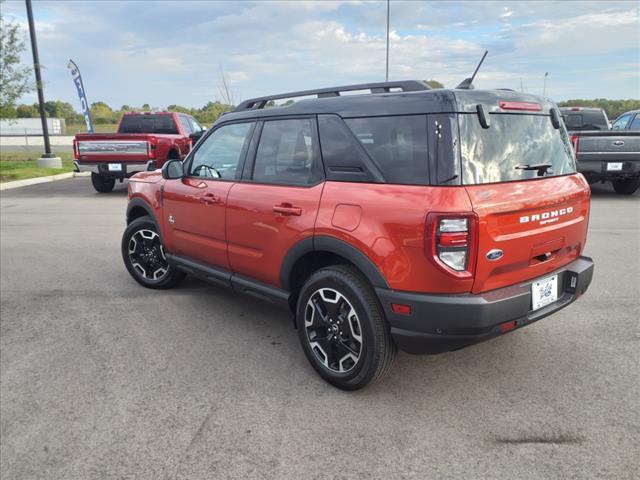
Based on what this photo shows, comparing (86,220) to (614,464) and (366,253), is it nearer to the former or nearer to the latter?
(366,253)

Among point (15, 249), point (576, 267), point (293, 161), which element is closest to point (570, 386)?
point (576, 267)

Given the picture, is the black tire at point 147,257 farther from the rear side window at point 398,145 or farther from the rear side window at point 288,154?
the rear side window at point 398,145

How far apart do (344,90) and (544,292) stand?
1824 millimetres

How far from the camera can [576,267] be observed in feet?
10.9

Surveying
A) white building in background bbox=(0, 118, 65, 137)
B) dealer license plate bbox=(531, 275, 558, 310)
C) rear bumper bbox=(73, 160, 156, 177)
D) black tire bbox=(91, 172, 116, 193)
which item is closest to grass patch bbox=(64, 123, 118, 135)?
white building in background bbox=(0, 118, 65, 137)

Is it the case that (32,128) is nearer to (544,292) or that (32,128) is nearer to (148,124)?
(148,124)

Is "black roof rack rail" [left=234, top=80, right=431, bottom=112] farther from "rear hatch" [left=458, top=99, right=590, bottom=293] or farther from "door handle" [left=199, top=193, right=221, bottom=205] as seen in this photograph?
"door handle" [left=199, top=193, right=221, bottom=205]

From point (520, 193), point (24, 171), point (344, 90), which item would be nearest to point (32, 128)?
point (24, 171)

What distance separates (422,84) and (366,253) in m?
1.08

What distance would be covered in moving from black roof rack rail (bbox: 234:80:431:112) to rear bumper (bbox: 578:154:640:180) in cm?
793

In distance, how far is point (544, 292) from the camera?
3.04 m

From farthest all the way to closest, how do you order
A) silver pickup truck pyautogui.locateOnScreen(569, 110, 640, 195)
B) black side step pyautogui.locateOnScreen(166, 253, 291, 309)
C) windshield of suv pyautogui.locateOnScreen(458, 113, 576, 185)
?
silver pickup truck pyautogui.locateOnScreen(569, 110, 640, 195) → black side step pyautogui.locateOnScreen(166, 253, 291, 309) → windshield of suv pyautogui.locateOnScreen(458, 113, 576, 185)

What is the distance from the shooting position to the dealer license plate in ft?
9.71

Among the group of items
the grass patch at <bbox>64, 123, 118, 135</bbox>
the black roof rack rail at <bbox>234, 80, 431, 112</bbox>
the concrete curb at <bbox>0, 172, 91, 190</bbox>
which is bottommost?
the concrete curb at <bbox>0, 172, 91, 190</bbox>
